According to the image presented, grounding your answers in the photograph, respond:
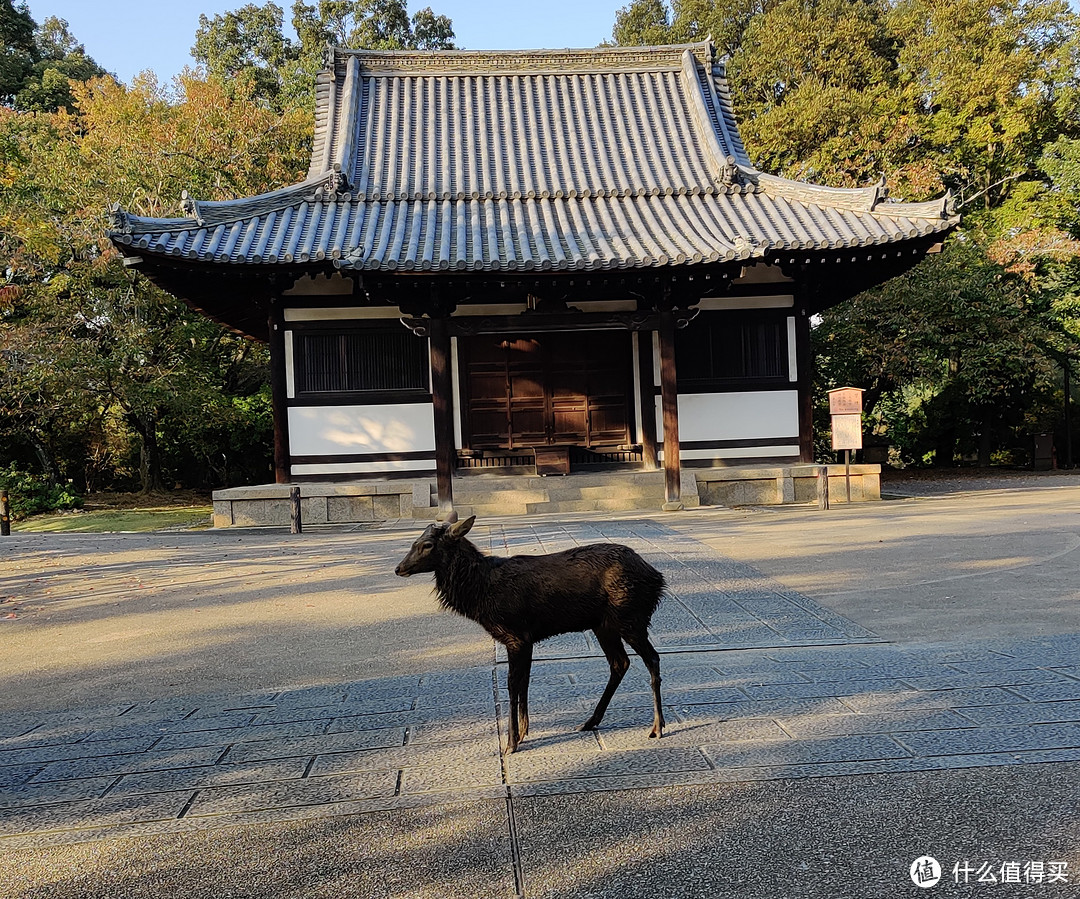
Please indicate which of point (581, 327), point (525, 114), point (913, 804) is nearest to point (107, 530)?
point (581, 327)

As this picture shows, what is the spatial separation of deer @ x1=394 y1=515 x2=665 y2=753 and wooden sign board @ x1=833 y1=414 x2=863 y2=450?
10.2 metres

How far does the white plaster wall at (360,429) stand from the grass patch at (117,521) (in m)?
2.31

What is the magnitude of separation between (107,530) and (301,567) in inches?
291

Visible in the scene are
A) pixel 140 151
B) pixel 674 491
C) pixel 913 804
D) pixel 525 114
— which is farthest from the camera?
pixel 140 151

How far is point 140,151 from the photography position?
61.9 ft

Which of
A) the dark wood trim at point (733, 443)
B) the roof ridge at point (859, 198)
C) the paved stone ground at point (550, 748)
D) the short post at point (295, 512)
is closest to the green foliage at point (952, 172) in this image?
the roof ridge at point (859, 198)

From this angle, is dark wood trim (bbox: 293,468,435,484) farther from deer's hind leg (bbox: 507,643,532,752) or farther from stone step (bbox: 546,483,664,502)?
deer's hind leg (bbox: 507,643,532,752)

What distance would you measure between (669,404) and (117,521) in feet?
35.3

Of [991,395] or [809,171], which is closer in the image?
[991,395]

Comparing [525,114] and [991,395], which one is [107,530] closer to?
[525,114]

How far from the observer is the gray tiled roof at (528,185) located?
42.1ft

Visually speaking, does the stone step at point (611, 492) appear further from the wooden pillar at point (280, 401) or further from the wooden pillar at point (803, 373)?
the wooden pillar at point (280, 401)

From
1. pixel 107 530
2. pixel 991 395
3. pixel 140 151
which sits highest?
pixel 140 151

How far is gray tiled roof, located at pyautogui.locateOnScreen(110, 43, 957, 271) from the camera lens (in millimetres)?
12828
